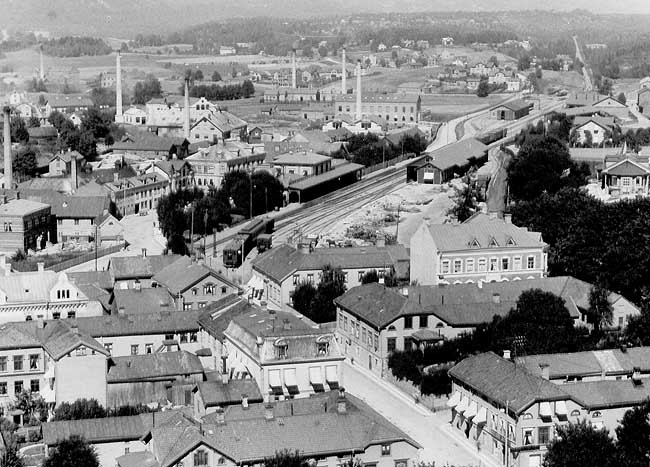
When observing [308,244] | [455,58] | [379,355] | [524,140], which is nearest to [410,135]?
[524,140]

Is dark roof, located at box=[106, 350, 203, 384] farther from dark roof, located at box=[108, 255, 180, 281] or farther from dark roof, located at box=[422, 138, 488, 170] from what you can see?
dark roof, located at box=[422, 138, 488, 170]

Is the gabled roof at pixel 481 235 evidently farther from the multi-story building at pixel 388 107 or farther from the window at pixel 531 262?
the multi-story building at pixel 388 107

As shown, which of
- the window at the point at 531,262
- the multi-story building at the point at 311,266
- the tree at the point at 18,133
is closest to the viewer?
the multi-story building at the point at 311,266

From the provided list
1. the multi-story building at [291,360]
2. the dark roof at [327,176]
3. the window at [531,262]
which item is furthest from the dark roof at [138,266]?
the dark roof at [327,176]

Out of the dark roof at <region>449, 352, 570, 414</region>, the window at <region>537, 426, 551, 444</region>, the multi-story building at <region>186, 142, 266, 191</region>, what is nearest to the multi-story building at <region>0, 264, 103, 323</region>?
the dark roof at <region>449, 352, 570, 414</region>

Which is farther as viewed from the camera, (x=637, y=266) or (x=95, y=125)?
(x=95, y=125)

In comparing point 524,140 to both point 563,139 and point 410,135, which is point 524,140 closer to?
point 563,139

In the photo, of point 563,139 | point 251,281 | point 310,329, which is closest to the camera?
point 310,329
